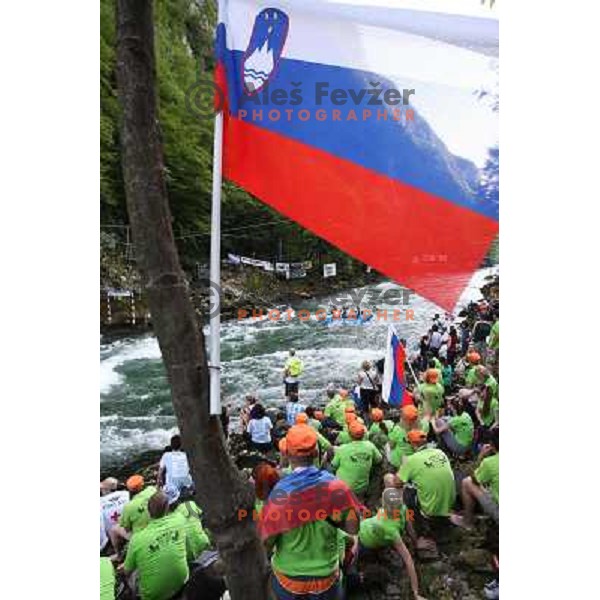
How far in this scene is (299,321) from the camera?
3.10m

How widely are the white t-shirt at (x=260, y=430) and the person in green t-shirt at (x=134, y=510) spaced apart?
57cm

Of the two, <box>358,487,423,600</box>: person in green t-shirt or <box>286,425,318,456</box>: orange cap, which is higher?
<box>286,425,318,456</box>: orange cap

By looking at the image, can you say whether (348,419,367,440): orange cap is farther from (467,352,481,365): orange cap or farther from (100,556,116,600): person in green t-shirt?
(100,556,116,600): person in green t-shirt

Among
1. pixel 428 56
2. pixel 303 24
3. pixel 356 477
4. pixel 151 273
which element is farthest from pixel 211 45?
pixel 356 477

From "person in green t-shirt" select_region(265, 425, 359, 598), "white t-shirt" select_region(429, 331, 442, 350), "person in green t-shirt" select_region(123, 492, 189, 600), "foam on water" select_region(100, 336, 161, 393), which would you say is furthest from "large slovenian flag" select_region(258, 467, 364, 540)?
"white t-shirt" select_region(429, 331, 442, 350)

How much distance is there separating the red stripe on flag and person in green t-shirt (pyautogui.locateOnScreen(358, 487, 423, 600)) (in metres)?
1.17

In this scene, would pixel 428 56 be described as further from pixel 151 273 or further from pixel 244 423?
pixel 244 423

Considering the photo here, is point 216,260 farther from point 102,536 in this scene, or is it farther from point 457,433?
point 457,433

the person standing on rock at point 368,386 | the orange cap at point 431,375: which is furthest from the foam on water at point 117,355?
the orange cap at point 431,375

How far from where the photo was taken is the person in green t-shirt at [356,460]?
323 cm

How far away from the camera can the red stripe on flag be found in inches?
106

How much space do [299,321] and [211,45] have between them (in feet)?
4.46

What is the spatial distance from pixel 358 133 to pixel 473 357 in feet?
4.88

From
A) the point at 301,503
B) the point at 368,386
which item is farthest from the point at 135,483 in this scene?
the point at 368,386
